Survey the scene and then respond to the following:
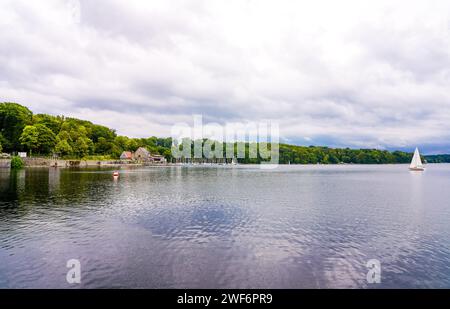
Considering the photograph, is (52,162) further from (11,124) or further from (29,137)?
(11,124)

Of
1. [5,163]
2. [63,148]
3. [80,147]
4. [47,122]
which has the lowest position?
[5,163]

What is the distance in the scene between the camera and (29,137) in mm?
125125

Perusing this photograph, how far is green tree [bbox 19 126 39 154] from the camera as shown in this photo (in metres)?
126

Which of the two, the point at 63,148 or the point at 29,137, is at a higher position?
the point at 29,137

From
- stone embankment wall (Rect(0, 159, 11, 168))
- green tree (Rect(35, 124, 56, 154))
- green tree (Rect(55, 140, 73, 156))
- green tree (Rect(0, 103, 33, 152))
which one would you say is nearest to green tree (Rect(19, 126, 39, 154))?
green tree (Rect(35, 124, 56, 154))

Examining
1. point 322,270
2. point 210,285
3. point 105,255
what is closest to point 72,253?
point 105,255

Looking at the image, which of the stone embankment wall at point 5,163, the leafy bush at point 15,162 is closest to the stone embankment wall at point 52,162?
the leafy bush at point 15,162

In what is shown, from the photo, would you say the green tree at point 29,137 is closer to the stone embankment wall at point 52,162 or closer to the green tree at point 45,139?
the green tree at point 45,139

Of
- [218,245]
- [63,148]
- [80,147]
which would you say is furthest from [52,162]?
[218,245]

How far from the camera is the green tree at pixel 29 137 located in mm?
125562

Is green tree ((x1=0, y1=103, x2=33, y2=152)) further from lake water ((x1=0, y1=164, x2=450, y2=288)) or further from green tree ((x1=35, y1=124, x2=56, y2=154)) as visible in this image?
lake water ((x1=0, y1=164, x2=450, y2=288))

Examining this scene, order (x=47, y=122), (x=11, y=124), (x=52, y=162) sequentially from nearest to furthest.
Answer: (x=52, y=162) < (x=11, y=124) < (x=47, y=122)

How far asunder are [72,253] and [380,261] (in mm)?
19550

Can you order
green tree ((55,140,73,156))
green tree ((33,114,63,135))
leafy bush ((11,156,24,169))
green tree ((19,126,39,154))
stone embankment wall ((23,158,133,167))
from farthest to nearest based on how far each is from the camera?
green tree ((33,114,63,135)) → green tree ((55,140,73,156)) → green tree ((19,126,39,154)) → stone embankment wall ((23,158,133,167)) → leafy bush ((11,156,24,169))
